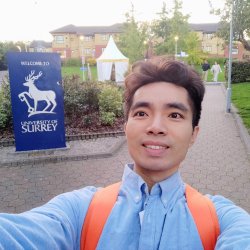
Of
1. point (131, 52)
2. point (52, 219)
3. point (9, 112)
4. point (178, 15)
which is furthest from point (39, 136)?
point (178, 15)

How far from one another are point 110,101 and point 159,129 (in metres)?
9.14

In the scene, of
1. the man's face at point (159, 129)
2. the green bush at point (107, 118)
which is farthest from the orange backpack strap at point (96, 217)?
the green bush at point (107, 118)

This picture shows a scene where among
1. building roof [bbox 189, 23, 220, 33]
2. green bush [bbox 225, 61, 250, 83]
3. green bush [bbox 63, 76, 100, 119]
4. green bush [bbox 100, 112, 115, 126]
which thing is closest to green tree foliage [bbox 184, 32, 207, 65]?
green bush [bbox 225, 61, 250, 83]

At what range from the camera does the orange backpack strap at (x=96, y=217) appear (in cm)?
141

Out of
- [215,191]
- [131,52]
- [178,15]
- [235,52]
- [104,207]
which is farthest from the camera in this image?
[235,52]

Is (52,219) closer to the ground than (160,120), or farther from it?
closer to the ground

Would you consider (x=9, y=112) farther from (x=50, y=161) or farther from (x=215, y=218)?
(x=215, y=218)

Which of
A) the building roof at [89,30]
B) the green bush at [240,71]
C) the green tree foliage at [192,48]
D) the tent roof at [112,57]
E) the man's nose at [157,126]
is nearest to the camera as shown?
the man's nose at [157,126]

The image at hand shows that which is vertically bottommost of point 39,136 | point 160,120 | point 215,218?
point 39,136

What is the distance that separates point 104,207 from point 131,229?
0.56 feet

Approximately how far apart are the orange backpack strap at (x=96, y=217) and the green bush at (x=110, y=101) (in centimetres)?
896

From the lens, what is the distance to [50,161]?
7.00 metres

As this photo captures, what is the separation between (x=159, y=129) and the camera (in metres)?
1.52

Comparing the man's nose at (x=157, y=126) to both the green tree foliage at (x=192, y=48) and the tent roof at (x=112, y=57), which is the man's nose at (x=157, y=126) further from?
the green tree foliage at (x=192, y=48)
